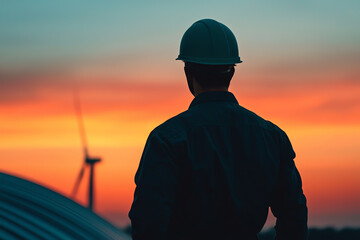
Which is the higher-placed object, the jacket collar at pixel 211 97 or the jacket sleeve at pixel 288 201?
the jacket collar at pixel 211 97

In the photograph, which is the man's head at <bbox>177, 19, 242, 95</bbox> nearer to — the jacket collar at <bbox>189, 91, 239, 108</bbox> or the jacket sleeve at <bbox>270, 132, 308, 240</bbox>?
the jacket collar at <bbox>189, 91, 239, 108</bbox>

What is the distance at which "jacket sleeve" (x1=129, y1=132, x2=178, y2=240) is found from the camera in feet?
14.4

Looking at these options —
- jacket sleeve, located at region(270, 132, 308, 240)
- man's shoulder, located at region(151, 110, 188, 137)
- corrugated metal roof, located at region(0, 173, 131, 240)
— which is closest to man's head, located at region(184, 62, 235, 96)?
man's shoulder, located at region(151, 110, 188, 137)

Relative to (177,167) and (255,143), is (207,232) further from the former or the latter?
(255,143)

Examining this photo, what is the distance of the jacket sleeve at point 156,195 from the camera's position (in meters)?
4.38

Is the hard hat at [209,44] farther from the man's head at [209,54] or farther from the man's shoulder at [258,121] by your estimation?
the man's shoulder at [258,121]

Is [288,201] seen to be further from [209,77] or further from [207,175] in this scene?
[209,77]

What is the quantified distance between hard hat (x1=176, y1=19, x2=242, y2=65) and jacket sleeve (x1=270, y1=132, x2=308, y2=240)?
987 millimetres

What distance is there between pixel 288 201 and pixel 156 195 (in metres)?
1.52

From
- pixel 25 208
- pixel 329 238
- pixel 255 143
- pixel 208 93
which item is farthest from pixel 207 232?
pixel 329 238

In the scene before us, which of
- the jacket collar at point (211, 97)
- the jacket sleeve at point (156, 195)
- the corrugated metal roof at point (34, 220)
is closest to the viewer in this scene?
the jacket sleeve at point (156, 195)

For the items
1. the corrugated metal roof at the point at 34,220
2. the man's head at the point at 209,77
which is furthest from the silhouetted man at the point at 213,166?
the corrugated metal roof at the point at 34,220

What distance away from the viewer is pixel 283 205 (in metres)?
5.19

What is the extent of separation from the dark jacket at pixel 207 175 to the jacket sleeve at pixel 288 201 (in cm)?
13
